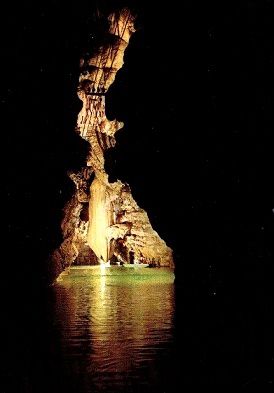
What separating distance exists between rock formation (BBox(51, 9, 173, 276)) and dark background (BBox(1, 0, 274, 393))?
0.84 meters

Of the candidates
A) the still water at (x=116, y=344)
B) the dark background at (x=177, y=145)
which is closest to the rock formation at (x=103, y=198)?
the dark background at (x=177, y=145)

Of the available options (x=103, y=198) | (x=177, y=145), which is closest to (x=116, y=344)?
(x=177, y=145)

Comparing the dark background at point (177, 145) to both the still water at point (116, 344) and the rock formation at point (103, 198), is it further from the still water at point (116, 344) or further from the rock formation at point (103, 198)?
the rock formation at point (103, 198)

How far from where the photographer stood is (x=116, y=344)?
212 inches

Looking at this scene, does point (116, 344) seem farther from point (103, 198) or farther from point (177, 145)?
point (103, 198)

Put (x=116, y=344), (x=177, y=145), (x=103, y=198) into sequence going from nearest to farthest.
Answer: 1. (x=116, y=344)
2. (x=177, y=145)
3. (x=103, y=198)

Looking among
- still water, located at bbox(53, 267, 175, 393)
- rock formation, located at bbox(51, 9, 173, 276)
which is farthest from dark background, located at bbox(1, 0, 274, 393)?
rock formation, located at bbox(51, 9, 173, 276)

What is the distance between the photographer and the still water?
3.87 meters

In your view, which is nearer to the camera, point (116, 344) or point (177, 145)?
point (116, 344)

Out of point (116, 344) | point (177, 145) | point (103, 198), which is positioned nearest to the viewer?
point (116, 344)

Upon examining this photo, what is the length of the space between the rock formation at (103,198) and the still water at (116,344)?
8.33m

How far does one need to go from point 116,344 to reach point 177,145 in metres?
8.71

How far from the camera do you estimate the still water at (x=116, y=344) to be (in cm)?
387

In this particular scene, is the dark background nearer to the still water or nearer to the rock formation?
the still water
